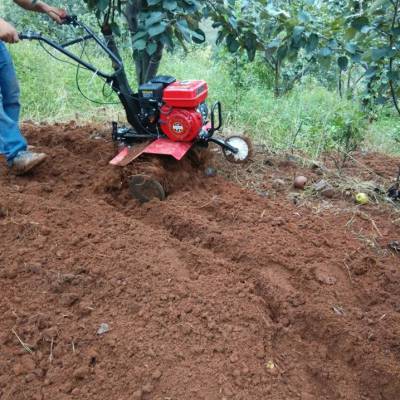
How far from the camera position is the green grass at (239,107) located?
4.65 metres

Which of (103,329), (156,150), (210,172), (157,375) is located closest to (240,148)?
(210,172)

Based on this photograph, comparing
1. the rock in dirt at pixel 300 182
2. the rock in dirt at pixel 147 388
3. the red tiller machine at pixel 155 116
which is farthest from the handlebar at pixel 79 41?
the rock in dirt at pixel 147 388

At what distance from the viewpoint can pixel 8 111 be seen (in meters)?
3.67

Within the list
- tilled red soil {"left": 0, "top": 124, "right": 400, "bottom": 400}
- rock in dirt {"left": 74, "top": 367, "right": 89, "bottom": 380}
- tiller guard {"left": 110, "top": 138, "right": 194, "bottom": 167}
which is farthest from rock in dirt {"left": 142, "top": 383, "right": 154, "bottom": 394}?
tiller guard {"left": 110, "top": 138, "right": 194, "bottom": 167}

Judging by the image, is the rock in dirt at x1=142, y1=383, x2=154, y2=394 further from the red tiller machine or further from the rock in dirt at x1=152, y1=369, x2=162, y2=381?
the red tiller machine

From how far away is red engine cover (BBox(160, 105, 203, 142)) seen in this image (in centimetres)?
321

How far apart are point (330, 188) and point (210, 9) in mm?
1620

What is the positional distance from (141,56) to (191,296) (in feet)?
7.33

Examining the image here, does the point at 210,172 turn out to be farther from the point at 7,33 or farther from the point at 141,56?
the point at 7,33

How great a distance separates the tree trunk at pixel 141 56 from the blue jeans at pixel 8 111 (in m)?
0.95

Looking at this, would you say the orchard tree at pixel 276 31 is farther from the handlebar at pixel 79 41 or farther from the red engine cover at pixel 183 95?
the handlebar at pixel 79 41

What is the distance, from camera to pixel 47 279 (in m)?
2.35

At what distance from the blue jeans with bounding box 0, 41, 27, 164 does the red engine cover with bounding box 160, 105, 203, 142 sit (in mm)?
1080

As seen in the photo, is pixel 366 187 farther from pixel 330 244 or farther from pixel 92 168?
pixel 92 168
